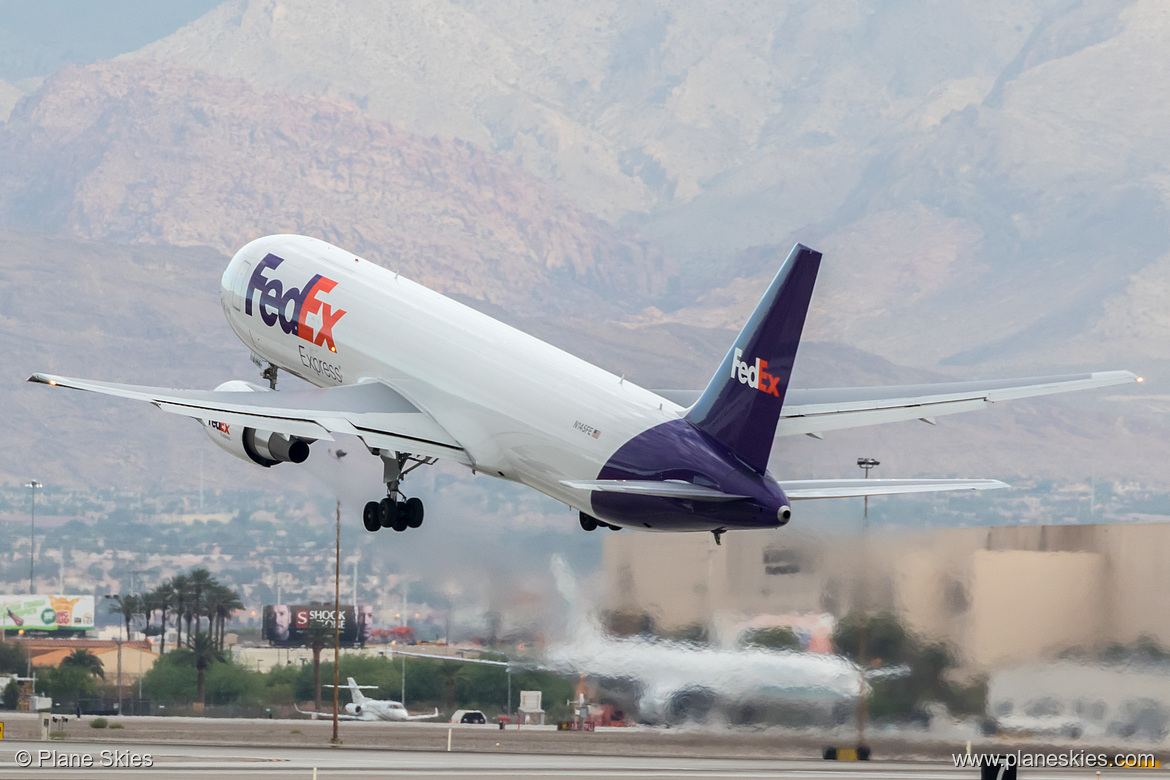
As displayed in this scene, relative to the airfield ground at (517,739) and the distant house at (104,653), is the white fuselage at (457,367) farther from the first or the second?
the distant house at (104,653)

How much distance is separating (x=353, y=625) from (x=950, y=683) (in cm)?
8759

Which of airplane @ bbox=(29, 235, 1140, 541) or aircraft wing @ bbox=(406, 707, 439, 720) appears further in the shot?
aircraft wing @ bbox=(406, 707, 439, 720)

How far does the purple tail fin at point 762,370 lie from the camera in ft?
95.3

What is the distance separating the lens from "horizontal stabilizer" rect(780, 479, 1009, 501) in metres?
28.2

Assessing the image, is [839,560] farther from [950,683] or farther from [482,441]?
[482,441]

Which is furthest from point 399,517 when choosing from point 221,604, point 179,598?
point 179,598

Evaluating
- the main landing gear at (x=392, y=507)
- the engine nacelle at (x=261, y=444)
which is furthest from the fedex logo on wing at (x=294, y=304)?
the main landing gear at (x=392, y=507)

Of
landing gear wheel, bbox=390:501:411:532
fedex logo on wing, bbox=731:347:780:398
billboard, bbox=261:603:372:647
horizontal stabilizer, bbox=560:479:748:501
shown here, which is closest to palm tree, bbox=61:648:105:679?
billboard, bbox=261:603:372:647

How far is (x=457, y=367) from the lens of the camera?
111 feet

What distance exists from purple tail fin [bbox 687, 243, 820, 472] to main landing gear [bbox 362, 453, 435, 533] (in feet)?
28.7

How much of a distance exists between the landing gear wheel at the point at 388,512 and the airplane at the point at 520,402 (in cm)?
2

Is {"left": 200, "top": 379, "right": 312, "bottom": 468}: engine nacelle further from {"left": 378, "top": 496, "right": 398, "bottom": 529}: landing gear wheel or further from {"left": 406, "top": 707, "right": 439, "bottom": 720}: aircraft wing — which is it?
{"left": 406, "top": 707, "right": 439, "bottom": 720}: aircraft wing

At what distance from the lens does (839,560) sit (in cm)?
4094

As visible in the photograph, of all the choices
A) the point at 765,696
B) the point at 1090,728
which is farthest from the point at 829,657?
the point at 1090,728
